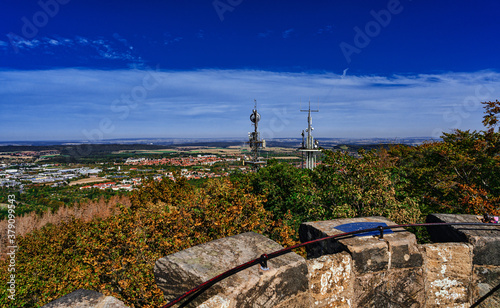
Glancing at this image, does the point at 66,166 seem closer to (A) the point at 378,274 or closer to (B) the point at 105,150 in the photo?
(B) the point at 105,150

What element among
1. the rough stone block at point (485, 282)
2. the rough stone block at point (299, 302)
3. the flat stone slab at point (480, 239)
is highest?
the flat stone slab at point (480, 239)

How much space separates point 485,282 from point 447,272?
20.5 inches

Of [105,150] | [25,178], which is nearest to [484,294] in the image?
[25,178]

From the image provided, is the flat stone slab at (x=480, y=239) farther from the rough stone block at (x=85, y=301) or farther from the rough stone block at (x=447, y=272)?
the rough stone block at (x=85, y=301)

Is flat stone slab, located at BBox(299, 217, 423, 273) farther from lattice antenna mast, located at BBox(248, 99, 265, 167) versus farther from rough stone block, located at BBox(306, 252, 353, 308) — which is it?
lattice antenna mast, located at BBox(248, 99, 265, 167)

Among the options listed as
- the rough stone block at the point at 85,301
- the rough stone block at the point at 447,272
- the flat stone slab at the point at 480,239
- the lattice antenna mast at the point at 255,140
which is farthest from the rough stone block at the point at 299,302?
the lattice antenna mast at the point at 255,140

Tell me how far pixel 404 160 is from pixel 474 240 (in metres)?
19.1

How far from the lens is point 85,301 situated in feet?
6.64

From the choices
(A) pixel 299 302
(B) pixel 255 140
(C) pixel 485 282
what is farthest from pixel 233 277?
(B) pixel 255 140

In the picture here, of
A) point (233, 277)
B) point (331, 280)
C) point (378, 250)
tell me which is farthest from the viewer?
point (378, 250)

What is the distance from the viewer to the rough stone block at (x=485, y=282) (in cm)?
324

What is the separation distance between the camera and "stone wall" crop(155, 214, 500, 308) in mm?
2285

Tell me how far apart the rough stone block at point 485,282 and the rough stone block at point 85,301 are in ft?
12.9

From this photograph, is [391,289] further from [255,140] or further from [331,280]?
[255,140]
